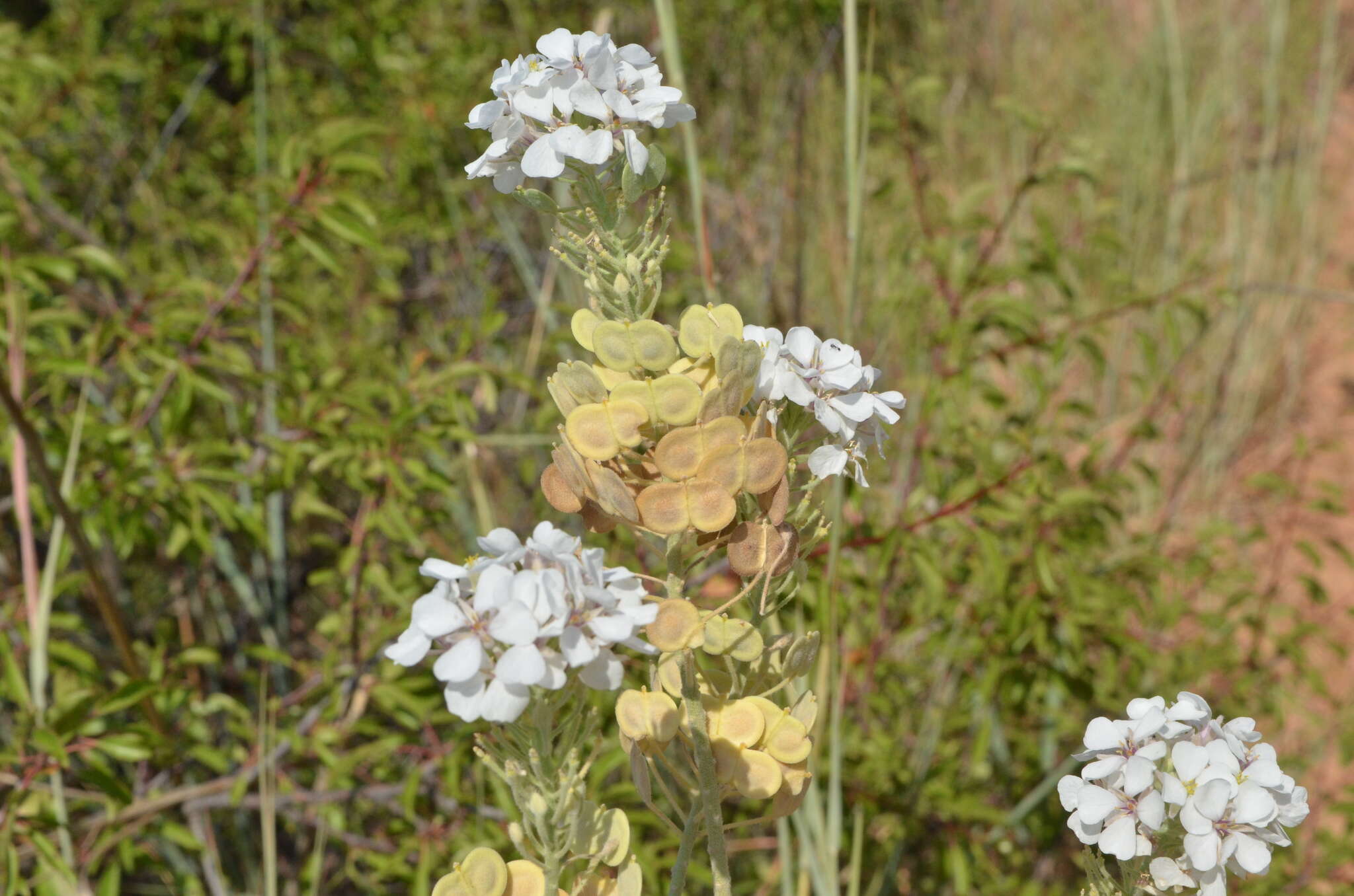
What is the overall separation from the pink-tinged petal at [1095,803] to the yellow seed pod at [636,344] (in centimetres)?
34

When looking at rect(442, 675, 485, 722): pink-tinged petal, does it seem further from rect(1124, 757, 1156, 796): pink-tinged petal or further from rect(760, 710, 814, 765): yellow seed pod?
rect(1124, 757, 1156, 796): pink-tinged petal

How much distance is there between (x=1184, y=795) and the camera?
618 mm

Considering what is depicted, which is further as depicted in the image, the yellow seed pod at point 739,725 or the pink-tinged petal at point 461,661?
the yellow seed pod at point 739,725

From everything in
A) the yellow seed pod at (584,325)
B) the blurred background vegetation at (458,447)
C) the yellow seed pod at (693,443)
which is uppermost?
the yellow seed pod at (584,325)

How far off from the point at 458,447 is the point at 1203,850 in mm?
1605

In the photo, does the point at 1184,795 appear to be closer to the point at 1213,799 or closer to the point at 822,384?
the point at 1213,799

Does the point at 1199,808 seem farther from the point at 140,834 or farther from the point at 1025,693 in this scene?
the point at 140,834

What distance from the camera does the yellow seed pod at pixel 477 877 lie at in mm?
584

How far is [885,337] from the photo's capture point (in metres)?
2.34

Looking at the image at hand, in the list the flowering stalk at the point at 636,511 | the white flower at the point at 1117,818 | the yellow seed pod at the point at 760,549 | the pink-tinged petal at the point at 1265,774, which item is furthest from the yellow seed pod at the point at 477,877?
the pink-tinged petal at the point at 1265,774

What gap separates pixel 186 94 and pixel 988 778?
87.8 inches

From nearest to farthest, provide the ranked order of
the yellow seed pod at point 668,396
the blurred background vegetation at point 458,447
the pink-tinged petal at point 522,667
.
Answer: the pink-tinged petal at point 522,667
the yellow seed pod at point 668,396
the blurred background vegetation at point 458,447

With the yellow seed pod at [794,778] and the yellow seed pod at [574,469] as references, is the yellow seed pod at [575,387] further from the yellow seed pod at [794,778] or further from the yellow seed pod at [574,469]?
the yellow seed pod at [794,778]

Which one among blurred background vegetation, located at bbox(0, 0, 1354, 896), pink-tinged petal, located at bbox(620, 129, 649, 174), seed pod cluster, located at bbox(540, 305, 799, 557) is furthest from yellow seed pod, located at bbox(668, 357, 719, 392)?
blurred background vegetation, located at bbox(0, 0, 1354, 896)
